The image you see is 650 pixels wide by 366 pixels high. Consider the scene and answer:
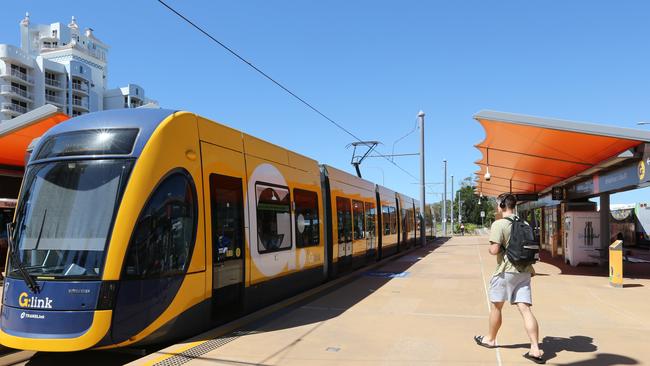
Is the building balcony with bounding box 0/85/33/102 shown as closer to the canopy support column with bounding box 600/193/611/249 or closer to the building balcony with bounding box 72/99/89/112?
the building balcony with bounding box 72/99/89/112

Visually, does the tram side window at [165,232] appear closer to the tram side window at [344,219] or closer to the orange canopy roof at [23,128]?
the tram side window at [344,219]

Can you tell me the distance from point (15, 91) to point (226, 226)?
80.3m

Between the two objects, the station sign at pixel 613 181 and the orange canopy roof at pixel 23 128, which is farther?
the station sign at pixel 613 181

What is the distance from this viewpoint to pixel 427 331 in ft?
22.5

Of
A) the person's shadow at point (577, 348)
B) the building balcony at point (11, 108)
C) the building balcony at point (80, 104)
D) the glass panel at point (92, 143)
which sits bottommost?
the person's shadow at point (577, 348)

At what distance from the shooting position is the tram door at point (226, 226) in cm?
673

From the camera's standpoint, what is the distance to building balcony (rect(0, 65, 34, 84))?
71.4 meters

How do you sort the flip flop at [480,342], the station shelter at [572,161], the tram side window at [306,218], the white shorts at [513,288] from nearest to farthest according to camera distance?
the white shorts at [513,288], the flip flop at [480,342], the tram side window at [306,218], the station shelter at [572,161]

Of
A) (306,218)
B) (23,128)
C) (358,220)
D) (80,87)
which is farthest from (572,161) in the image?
Result: (80,87)

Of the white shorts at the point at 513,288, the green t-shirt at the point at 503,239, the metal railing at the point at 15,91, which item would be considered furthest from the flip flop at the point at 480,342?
the metal railing at the point at 15,91

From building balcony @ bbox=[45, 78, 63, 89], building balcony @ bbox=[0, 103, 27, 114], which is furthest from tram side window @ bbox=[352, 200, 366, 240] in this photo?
building balcony @ bbox=[45, 78, 63, 89]

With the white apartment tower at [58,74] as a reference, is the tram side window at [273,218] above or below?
below

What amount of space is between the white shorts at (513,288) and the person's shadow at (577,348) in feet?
2.35

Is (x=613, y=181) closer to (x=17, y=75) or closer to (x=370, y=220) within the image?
(x=370, y=220)
